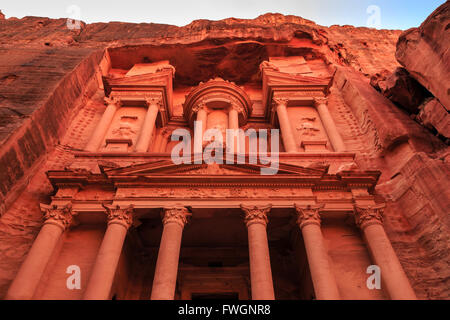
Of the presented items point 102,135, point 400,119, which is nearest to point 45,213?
point 102,135

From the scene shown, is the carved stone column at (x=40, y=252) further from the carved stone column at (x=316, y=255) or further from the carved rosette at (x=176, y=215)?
the carved stone column at (x=316, y=255)

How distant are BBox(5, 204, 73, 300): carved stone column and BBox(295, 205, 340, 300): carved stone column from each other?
720 centimetres

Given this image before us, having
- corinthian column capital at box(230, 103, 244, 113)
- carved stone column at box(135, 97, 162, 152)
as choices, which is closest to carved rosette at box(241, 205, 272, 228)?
carved stone column at box(135, 97, 162, 152)

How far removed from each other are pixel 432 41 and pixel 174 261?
12.6 meters

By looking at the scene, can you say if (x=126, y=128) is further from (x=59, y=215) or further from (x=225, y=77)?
(x=225, y=77)

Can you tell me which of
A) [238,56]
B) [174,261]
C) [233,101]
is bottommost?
[174,261]

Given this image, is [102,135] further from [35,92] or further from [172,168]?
[172,168]

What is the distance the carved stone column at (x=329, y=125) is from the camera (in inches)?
560

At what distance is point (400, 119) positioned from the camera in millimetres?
14797

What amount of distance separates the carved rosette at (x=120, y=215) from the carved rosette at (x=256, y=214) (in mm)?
3468

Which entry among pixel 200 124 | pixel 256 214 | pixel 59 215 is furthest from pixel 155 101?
pixel 256 214

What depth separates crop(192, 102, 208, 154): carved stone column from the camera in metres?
14.3

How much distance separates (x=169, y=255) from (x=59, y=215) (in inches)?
150
